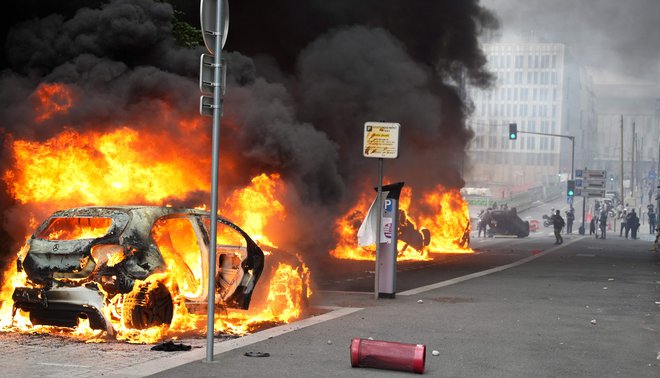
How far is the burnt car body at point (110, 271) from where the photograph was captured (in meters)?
9.06

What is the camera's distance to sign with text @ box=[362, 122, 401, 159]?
14117mm

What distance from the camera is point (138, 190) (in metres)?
14.4

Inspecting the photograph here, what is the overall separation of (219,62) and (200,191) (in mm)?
6283

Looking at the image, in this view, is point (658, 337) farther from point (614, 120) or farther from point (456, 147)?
point (614, 120)

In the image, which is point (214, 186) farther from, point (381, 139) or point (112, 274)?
point (381, 139)

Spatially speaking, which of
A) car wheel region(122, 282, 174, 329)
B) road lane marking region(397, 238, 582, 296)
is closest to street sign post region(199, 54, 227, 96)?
car wheel region(122, 282, 174, 329)

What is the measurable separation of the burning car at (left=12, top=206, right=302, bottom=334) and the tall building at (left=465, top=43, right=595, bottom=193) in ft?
401

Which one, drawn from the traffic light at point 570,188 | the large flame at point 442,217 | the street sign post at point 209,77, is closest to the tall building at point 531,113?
the traffic light at point 570,188

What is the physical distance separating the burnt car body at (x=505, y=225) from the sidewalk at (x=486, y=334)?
28.9 m

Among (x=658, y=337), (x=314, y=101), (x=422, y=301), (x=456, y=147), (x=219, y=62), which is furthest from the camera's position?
(x=456, y=147)

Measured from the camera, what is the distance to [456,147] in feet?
115

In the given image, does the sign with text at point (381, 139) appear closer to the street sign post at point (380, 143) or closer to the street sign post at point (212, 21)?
the street sign post at point (380, 143)

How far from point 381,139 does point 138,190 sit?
3872 mm

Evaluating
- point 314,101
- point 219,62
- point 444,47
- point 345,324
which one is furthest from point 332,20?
point 219,62
